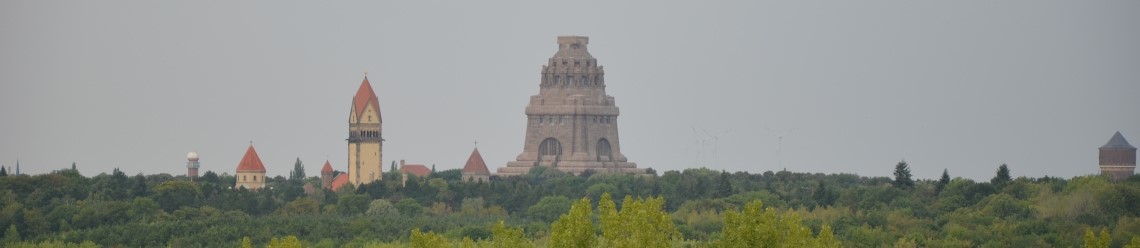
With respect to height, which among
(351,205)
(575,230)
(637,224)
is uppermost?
(351,205)

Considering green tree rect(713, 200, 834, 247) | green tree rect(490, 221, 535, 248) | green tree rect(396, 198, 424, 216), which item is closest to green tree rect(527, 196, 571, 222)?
green tree rect(396, 198, 424, 216)

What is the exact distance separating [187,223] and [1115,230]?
43912 millimetres

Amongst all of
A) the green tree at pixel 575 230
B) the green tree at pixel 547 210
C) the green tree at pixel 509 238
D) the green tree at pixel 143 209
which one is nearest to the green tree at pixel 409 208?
the green tree at pixel 547 210

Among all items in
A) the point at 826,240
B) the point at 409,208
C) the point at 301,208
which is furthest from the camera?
the point at 409,208

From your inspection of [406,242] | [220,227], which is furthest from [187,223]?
[406,242]

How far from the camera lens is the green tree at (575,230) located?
374 feet

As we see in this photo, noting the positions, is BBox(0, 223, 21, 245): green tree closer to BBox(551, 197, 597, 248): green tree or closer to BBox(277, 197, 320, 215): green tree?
BBox(277, 197, 320, 215): green tree

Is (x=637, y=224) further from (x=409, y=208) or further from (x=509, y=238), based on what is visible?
(x=409, y=208)

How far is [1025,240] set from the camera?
15975 cm

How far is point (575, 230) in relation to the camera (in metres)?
114

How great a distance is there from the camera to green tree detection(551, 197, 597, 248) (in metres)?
114

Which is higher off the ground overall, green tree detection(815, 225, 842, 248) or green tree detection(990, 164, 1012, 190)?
green tree detection(990, 164, 1012, 190)

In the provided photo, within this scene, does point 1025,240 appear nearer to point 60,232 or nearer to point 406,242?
point 406,242

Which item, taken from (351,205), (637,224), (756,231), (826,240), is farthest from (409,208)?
(756,231)
